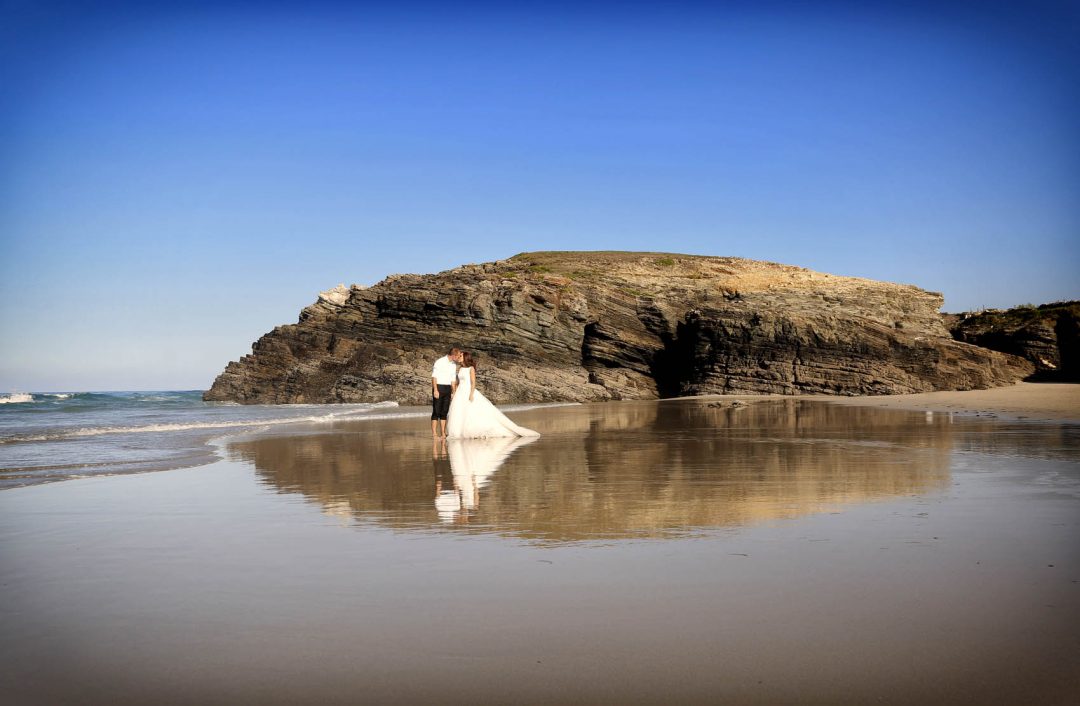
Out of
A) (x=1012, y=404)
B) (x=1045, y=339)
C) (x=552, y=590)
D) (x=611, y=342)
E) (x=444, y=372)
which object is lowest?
(x=552, y=590)

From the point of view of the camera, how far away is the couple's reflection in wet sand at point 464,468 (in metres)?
6.88

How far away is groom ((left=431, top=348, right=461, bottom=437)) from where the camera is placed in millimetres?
15688

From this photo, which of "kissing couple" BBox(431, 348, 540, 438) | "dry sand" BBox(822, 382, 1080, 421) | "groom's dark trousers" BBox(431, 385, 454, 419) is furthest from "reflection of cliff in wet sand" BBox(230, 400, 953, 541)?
"dry sand" BBox(822, 382, 1080, 421)

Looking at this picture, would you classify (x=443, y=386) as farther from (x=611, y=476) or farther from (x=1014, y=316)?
(x=1014, y=316)

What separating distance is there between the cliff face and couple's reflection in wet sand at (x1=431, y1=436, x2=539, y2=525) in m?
24.1

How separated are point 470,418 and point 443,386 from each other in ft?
4.68

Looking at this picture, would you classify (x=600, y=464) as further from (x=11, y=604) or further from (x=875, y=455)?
(x=11, y=604)

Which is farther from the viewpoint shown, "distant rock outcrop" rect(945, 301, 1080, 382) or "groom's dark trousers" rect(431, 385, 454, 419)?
"distant rock outcrop" rect(945, 301, 1080, 382)

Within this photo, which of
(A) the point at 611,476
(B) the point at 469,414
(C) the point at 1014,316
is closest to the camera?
(A) the point at 611,476

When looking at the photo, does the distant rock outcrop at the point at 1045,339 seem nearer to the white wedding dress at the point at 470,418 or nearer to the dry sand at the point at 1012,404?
the dry sand at the point at 1012,404

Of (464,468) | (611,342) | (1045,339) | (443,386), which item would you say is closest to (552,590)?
(464,468)

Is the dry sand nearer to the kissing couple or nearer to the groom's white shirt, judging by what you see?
the kissing couple

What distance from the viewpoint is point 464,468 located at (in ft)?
33.2

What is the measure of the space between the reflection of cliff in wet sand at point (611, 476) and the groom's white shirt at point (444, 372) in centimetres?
138
